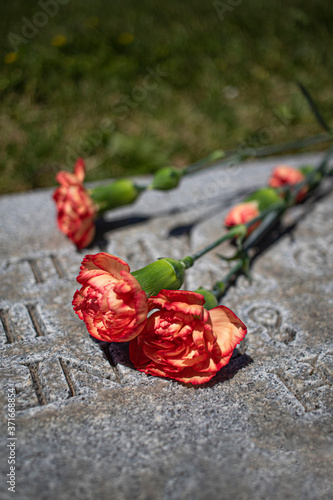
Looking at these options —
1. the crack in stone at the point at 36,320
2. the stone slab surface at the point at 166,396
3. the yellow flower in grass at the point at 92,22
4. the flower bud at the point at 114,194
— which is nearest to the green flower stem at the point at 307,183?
the stone slab surface at the point at 166,396

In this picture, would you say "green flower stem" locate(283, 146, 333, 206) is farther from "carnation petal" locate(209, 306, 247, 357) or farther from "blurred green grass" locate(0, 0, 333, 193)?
"blurred green grass" locate(0, 0, 333, 193)

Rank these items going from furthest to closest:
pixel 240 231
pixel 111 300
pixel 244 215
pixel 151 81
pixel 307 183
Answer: pixel 151 81
pixel 307 183
pixel 244 215
pixel 240 231
pixel 111 300

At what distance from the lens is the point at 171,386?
34.2 inches

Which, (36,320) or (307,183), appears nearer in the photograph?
(36,320)

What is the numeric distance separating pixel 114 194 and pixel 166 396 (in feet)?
2.14

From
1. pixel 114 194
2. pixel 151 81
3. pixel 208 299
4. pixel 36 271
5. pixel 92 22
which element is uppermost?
pixel 208 299

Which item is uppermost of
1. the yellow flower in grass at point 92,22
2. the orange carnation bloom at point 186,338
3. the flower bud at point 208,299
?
the orange carnation bloom at point 186,338

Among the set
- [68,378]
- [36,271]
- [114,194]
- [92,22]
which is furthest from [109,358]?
[92,22]

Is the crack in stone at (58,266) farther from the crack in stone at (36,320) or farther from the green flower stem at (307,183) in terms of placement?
the green flower stem at (307,183)

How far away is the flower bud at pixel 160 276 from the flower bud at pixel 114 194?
47 cm

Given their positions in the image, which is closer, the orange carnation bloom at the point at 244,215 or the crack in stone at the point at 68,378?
the crack in stone at the point at 68,378

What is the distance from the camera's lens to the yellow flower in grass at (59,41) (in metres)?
2.70

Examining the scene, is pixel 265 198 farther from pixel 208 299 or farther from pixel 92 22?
pixel 92 22

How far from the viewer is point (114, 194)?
1.33 m
